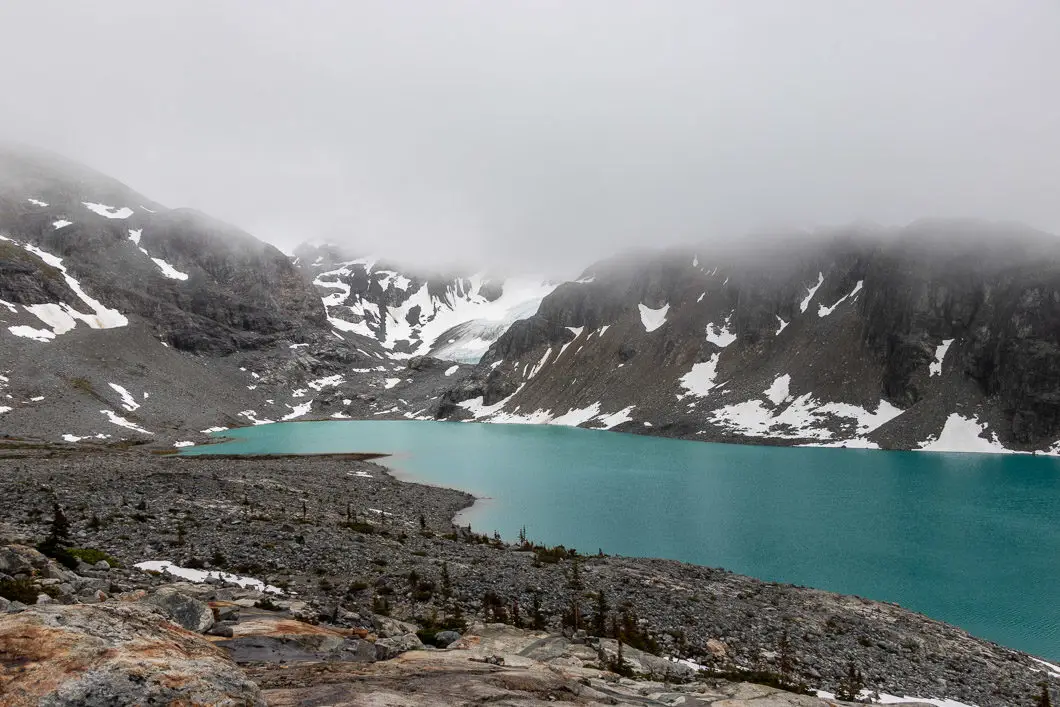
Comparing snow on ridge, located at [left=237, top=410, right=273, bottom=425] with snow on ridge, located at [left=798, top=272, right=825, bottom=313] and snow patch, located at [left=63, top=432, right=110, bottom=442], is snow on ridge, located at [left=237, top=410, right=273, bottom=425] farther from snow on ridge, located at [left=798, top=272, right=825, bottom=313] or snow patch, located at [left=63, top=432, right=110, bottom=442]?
snow on ridge, located at [left=798, top=272, right=825, bottom=313]

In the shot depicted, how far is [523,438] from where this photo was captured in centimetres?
13138

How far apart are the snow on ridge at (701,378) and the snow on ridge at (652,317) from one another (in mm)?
24006

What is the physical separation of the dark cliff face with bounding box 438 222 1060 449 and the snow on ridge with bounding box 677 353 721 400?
0.47m

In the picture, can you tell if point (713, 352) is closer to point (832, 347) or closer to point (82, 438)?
point (832, 347)

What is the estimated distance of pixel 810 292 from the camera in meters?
171

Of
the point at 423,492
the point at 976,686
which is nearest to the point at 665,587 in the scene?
the point at 976,686

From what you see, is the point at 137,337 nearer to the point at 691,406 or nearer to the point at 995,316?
the point at 691,406

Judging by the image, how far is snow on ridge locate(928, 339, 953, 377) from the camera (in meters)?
131

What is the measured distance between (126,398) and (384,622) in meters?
145

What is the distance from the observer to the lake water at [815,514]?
35188mm

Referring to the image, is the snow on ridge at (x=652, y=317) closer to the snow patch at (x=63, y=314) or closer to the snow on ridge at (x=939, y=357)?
the snow on ridge at (x=939, y=357)

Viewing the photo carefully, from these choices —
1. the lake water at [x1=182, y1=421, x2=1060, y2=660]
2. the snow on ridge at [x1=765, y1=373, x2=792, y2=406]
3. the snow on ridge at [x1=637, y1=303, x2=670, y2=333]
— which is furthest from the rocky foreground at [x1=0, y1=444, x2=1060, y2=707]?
the snow on ridge at [x1=637, y1=303, x2=670, y2=333]

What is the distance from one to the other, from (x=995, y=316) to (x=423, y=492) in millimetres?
137033

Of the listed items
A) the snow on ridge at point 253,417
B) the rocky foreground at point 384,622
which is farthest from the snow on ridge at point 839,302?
the snow on ridge at point 253,417
